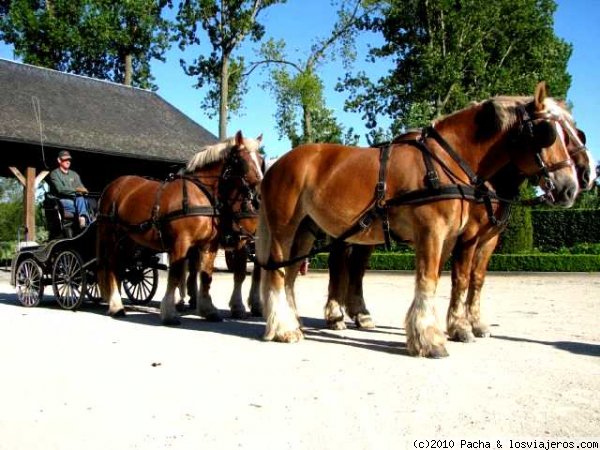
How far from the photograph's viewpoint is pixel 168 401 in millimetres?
4496

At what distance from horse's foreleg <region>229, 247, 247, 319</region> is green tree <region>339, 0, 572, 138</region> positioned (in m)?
25.1

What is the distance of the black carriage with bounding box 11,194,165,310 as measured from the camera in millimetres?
9828

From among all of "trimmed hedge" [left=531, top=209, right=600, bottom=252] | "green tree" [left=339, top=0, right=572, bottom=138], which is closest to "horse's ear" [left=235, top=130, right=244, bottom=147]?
"trimmed hedge" [left=531, top=209, right=600, bottom=252]

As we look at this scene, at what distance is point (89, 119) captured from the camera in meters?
22.1

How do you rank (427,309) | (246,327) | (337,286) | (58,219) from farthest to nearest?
(58,219) → (246,327) → (337,286) → (427,309)

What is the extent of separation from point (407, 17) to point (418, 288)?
33320 mm

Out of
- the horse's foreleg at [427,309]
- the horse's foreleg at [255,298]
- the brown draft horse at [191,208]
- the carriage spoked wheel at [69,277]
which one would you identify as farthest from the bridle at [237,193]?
the horse's foreleg at [427,309]

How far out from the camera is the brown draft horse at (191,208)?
8289mm

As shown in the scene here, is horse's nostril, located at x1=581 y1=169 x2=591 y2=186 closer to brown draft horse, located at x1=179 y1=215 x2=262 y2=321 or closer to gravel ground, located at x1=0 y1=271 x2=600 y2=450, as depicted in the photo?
gravel ground, located at x1=0 y1=271 x2=600 y2=450

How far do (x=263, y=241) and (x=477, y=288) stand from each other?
2498mm

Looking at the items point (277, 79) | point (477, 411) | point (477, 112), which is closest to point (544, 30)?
point (277, 79)

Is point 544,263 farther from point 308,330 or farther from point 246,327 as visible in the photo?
point 246,327

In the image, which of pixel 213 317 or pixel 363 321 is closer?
pixel 363 321

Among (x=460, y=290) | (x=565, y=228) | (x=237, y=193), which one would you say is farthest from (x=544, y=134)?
(x=565, y=228)
